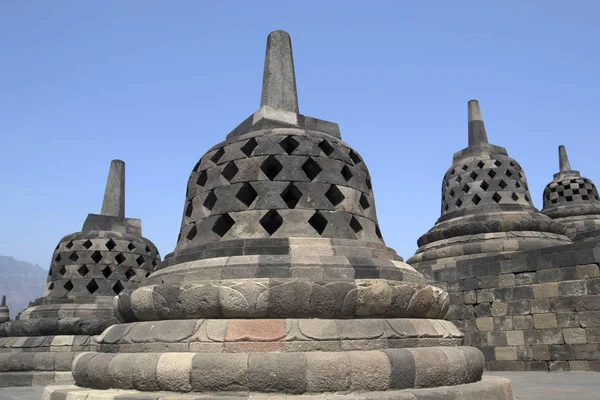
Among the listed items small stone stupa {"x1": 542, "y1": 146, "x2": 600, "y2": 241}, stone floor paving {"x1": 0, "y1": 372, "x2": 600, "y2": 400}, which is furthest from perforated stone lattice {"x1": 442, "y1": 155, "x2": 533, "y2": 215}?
stone floor paving {"x1": 0, "y1": 372, "x2": 600, "y2": 400}

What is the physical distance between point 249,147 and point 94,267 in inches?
274

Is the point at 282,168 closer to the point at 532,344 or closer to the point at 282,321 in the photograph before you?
the point at 282,321

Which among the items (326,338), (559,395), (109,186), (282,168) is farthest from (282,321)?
(109,186)

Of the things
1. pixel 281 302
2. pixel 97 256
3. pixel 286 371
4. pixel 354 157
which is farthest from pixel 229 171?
pixel 97 256

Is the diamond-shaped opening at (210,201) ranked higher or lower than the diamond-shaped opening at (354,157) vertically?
lower

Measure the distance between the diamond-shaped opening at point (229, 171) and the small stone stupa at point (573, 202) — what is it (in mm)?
14228

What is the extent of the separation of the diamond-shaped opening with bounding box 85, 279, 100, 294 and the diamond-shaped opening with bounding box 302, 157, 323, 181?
7337 mm

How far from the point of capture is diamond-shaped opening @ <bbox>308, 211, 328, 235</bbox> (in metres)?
5.32

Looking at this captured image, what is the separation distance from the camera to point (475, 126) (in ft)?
46.6

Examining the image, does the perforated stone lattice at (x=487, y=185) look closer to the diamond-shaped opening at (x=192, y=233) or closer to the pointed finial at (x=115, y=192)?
the pointed finial at (x=115, y=192)

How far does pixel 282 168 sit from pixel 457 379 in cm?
277

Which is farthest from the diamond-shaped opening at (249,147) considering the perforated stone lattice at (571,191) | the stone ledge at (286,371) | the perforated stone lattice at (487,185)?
the perforated stone lattice at (571,191)

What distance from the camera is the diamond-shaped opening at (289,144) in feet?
18.4

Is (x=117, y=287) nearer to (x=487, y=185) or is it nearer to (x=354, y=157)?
(x=354, y=157)
